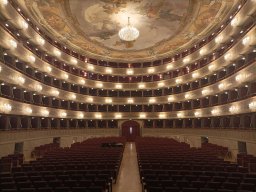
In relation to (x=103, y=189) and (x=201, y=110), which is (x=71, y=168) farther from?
(x=201, y=110)

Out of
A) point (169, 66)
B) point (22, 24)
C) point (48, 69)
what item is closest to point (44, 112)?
point (48, 69)

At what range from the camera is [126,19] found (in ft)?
95.2

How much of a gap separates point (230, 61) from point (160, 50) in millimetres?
15908

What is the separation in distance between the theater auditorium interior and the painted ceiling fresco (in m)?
0.12

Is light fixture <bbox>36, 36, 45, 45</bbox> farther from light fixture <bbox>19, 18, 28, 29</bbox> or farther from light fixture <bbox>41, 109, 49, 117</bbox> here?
light fixture <bbox>41, 109, 49, 117</bbox>

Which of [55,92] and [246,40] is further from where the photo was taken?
[55,92]

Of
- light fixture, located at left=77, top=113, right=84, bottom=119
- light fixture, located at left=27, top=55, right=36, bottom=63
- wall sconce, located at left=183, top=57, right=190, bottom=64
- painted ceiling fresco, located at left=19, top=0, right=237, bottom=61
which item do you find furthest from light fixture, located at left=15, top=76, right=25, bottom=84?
wall sconce, located at left=183, top=57, right=190, bottom=64

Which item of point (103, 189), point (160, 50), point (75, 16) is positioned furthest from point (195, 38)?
point (103, 189)

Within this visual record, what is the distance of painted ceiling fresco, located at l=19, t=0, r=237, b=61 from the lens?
25141mm

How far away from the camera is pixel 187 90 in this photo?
3812 cm

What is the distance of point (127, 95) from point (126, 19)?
18.0 metres

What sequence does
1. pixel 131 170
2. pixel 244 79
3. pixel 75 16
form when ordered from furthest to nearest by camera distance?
pixel 75 16 → pixel 244 79 → pixel 131 170

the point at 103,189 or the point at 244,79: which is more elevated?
the point at 244,79

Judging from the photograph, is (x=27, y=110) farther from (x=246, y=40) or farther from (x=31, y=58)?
(x=246, y=40)
